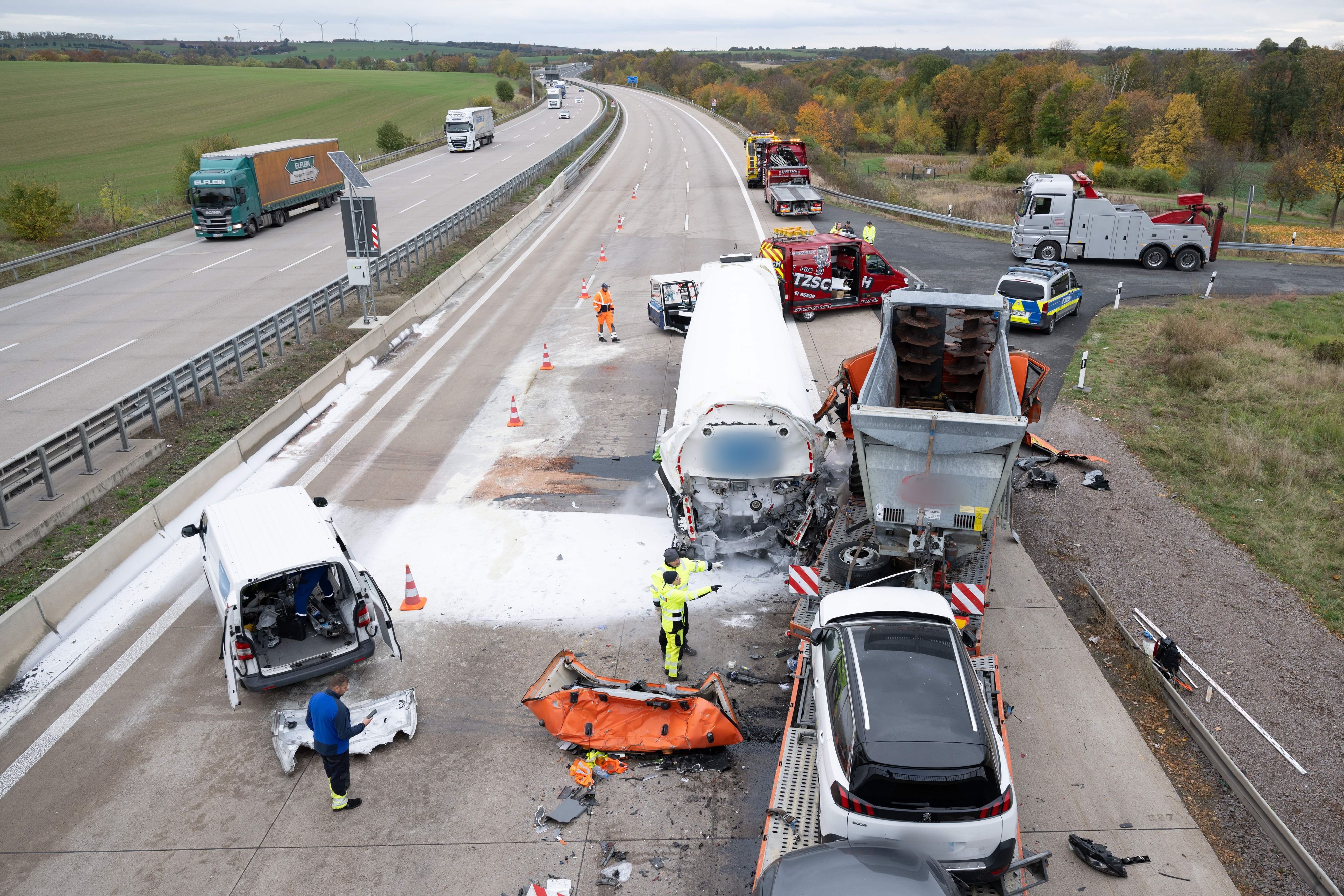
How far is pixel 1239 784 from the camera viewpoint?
25.1ft

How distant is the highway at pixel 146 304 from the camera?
18.5 meters

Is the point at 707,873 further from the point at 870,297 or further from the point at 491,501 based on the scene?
the point at 870,297

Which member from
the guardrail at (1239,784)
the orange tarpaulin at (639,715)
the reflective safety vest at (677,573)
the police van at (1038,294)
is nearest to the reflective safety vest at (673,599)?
the reflective safety vest at (677,573)

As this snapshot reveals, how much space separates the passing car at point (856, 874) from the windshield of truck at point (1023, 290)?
18360mm

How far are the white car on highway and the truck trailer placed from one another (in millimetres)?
29730

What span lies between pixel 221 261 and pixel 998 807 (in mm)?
32130

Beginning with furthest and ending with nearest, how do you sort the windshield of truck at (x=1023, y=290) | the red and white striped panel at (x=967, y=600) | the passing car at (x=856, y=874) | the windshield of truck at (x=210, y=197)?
the windshield of truck at (x=210, y=197) → the windshield of truck at (x=1023, y=290) → the red and white striped panel at (x=967, y=600) → the passing car at (x=856, y=874)

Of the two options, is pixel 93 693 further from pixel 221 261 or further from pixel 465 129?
pixel 465 129

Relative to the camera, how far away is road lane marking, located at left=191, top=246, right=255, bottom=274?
29.7 metres

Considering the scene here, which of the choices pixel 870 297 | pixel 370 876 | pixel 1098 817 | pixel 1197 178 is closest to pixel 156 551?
pixel 370 876

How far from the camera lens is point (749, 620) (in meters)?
→ 10.5

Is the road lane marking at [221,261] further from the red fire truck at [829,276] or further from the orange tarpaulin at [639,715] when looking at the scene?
the orange tarpaulin at [639,715]

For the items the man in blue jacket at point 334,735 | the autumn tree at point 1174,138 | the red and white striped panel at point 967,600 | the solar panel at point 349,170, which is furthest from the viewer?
the autumn tree at point 1174,138

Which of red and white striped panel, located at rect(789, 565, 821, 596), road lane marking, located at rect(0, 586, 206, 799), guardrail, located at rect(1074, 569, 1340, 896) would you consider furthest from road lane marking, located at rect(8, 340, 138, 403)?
guardrail, located at rect(1074, 569, 1340, 896)
